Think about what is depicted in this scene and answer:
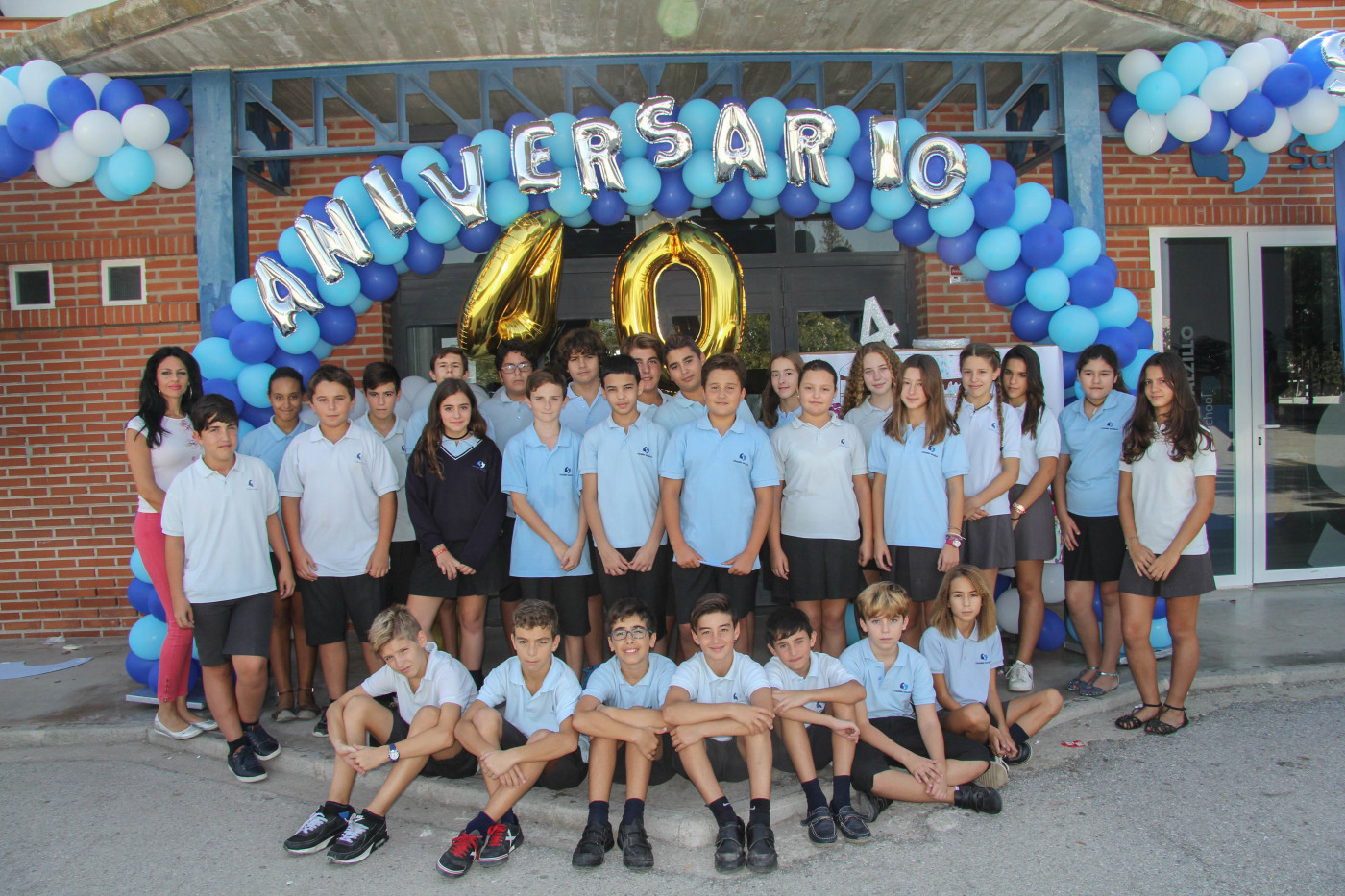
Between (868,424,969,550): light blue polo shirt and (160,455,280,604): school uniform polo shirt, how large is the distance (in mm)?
2761

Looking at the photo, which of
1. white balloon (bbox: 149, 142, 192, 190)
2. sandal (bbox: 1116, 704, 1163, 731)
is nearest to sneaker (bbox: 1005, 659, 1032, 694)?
sandal (bbox: 1116, 704, 1163, 731)

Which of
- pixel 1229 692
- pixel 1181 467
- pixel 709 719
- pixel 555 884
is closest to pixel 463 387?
pixel 709 719

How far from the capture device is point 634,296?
5.05m

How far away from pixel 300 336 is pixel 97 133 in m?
1.36

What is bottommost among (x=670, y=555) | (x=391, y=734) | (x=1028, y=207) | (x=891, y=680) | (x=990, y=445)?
(x=391, y=734)

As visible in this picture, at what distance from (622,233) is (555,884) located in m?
4.53

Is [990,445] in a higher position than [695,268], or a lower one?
lower

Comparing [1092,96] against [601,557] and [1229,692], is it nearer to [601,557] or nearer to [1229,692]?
[1229,692]

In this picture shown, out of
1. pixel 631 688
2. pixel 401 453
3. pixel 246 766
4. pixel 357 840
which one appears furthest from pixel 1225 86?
pixel 246 766

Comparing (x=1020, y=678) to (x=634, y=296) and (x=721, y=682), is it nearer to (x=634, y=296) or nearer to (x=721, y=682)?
(x=721, y=682)

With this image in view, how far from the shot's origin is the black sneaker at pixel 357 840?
2.99 meters

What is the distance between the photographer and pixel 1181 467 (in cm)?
383

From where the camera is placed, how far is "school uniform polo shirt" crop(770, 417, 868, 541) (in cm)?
391

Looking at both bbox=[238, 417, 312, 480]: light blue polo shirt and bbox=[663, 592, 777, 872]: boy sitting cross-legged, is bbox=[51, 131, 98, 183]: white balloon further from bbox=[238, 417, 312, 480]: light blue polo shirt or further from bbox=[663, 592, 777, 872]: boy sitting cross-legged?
bbox=[663, 592, 777, 872]: boy sitting cross-legged
